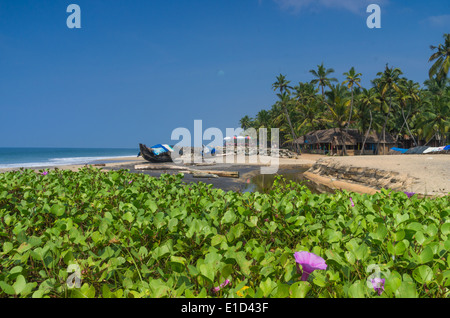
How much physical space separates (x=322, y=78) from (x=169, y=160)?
3193 cm

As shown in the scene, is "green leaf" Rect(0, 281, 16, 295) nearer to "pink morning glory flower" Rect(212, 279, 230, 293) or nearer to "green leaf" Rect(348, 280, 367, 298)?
"pink morning glory flower" Rect(212, 279, 230, 293)

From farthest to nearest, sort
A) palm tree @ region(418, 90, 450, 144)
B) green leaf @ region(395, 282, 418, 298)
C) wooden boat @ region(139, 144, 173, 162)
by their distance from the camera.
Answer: palm tree @ region(418, 90, 450, 144)
wooden boat @ region(139, 144, 173, 162)
green leaf @ region(395, 282, 418, 298)

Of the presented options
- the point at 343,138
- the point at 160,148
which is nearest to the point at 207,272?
the point at 160,148

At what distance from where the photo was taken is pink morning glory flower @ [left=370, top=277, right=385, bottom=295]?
112 centimetres

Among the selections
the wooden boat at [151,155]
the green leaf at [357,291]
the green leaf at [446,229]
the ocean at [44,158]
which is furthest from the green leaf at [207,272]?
the ocean at [44,158]

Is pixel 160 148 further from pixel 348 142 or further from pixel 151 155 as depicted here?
pixel 348 142

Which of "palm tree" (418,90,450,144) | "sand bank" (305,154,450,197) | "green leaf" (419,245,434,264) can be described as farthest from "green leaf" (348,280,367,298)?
"palm tree" (418,90,450,144)

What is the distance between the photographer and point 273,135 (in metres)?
56.9

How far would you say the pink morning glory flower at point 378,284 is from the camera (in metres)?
1.12

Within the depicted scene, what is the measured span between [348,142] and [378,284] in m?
44.7

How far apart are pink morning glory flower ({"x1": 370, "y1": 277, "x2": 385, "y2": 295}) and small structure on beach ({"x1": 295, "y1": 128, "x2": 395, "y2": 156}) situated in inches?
1617

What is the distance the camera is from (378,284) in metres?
1.12
